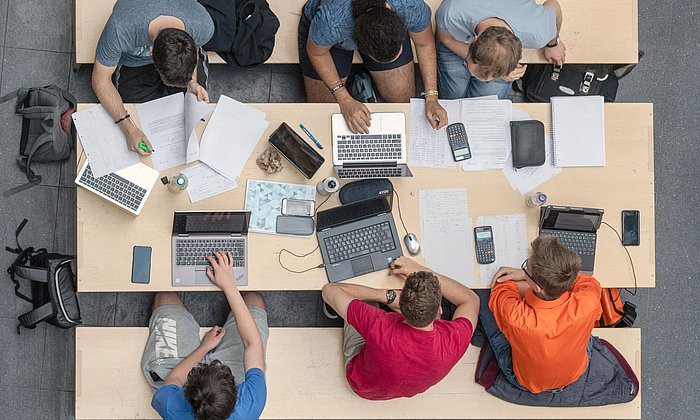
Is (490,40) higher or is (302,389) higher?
(490,40)

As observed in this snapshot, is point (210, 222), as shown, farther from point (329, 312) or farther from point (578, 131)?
point (578, 131)

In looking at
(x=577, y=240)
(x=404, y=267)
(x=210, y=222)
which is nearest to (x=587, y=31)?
(x=577, y=240)

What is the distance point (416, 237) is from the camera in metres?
2.54

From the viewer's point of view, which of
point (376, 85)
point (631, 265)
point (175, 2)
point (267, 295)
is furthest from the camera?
→ point (267, 295)

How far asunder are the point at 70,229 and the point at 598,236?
2451 millimetres

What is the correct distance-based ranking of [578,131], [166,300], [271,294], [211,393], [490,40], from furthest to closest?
[271,294], [166,300], [578,131], [490,40], [211,393]

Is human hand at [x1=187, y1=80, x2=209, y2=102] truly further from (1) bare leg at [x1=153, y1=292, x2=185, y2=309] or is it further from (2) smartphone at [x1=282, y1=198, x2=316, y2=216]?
(1) bare leg at [x1=153, y1=292, x2=185, y2=309]

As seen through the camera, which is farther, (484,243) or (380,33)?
(484,243)

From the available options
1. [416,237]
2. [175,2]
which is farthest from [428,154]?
[175,2]

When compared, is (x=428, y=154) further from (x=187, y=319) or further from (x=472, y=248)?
(x=187, y=319)

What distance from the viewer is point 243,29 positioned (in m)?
2.69

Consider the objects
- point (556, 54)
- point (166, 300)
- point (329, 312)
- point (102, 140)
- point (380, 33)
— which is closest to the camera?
point (380, 33)

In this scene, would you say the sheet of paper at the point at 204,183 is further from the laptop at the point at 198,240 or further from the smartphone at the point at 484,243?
the smartphone at the point at 484,243

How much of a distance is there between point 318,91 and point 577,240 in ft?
4.28
